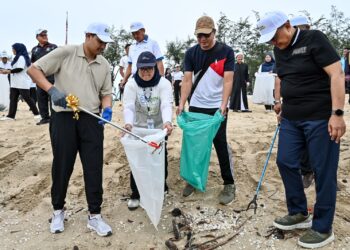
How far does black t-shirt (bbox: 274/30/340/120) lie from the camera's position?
2.55 m

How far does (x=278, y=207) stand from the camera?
3561mm

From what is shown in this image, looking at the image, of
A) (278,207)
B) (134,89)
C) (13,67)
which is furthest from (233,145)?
(13,67)

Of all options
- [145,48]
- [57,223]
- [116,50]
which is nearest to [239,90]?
[145,48]

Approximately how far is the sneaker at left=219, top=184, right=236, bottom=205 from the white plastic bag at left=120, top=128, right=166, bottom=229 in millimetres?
802

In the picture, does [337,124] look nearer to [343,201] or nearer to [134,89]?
[343,201]

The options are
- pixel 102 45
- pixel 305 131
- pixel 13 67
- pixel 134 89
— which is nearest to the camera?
pixel 305 131

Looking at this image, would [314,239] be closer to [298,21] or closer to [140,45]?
Answer: [298,21]

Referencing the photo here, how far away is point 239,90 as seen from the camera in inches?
375

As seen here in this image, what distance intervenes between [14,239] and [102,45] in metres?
1.78

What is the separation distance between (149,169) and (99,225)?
0.67 m

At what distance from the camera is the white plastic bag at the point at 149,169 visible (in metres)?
3.06

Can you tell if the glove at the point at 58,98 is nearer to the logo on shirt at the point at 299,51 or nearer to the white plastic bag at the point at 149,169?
the white plastic bag at the point at 149,169

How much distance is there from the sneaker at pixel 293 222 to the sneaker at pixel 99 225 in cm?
137

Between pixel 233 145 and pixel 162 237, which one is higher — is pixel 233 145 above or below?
above
